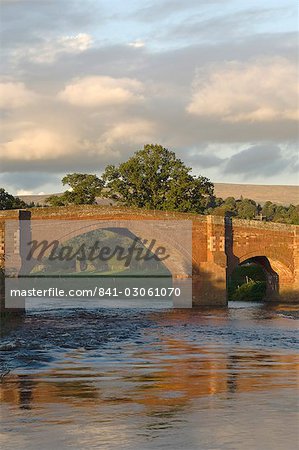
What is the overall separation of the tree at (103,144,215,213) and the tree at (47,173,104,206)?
1023 millimetres

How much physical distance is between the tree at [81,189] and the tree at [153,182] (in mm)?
1023

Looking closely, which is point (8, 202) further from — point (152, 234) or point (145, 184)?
point (152, 234)

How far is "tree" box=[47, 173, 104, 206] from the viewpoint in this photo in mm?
78375

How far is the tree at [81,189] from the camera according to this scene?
7838 centimetres

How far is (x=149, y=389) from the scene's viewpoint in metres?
17.8

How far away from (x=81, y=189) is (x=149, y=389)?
6159 cm

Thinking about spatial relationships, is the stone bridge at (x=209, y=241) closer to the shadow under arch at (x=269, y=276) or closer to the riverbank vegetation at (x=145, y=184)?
the shadow under arch at (x=269, y=276)

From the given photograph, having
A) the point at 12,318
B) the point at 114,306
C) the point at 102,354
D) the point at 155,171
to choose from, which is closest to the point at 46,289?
the point at 155,171

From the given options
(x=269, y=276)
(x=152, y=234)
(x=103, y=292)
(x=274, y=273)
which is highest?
(x=152, y=234)

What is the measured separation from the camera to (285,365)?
22.1 metres

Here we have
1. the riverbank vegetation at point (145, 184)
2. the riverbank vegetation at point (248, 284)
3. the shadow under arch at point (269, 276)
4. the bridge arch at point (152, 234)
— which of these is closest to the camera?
the bridge arch at point (152, 234)
